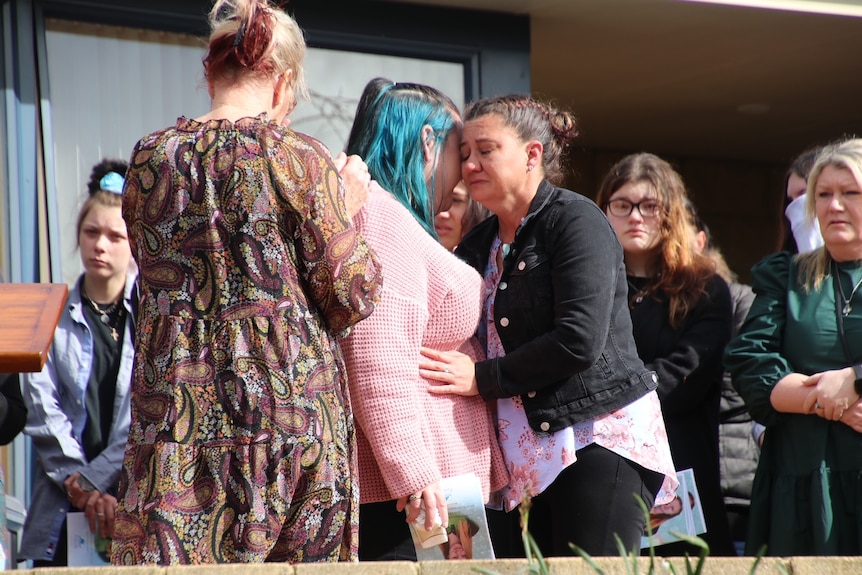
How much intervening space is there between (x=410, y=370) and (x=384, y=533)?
41 cm

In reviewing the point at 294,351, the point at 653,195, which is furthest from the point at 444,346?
the point at 653,195

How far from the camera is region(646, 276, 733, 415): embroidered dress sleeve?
4199mm

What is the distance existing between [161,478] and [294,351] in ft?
1.19

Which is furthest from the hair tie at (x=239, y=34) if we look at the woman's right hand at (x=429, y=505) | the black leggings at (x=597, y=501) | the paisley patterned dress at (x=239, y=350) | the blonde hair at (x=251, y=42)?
the black leggings at (x=597, y=501)

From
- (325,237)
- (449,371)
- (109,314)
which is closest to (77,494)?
(109,314)

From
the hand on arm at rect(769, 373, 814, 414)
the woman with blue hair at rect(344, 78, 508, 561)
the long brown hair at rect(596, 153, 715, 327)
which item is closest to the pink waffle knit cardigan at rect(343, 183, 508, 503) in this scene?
the woman with blue hair at rect(344, 78, 508, 561)

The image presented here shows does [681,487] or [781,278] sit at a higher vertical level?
[781,278]

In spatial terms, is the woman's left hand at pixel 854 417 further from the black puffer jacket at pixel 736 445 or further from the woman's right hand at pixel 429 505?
the woman's right hand at pixel 429 505

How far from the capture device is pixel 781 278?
3912mm

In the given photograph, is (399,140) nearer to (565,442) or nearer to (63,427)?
(565,442)

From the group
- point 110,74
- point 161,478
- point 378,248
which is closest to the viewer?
point 161,478

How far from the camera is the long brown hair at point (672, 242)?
436cm

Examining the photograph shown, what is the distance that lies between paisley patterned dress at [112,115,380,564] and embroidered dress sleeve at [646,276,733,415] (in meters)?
1.97

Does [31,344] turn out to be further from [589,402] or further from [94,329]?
[94,329]
